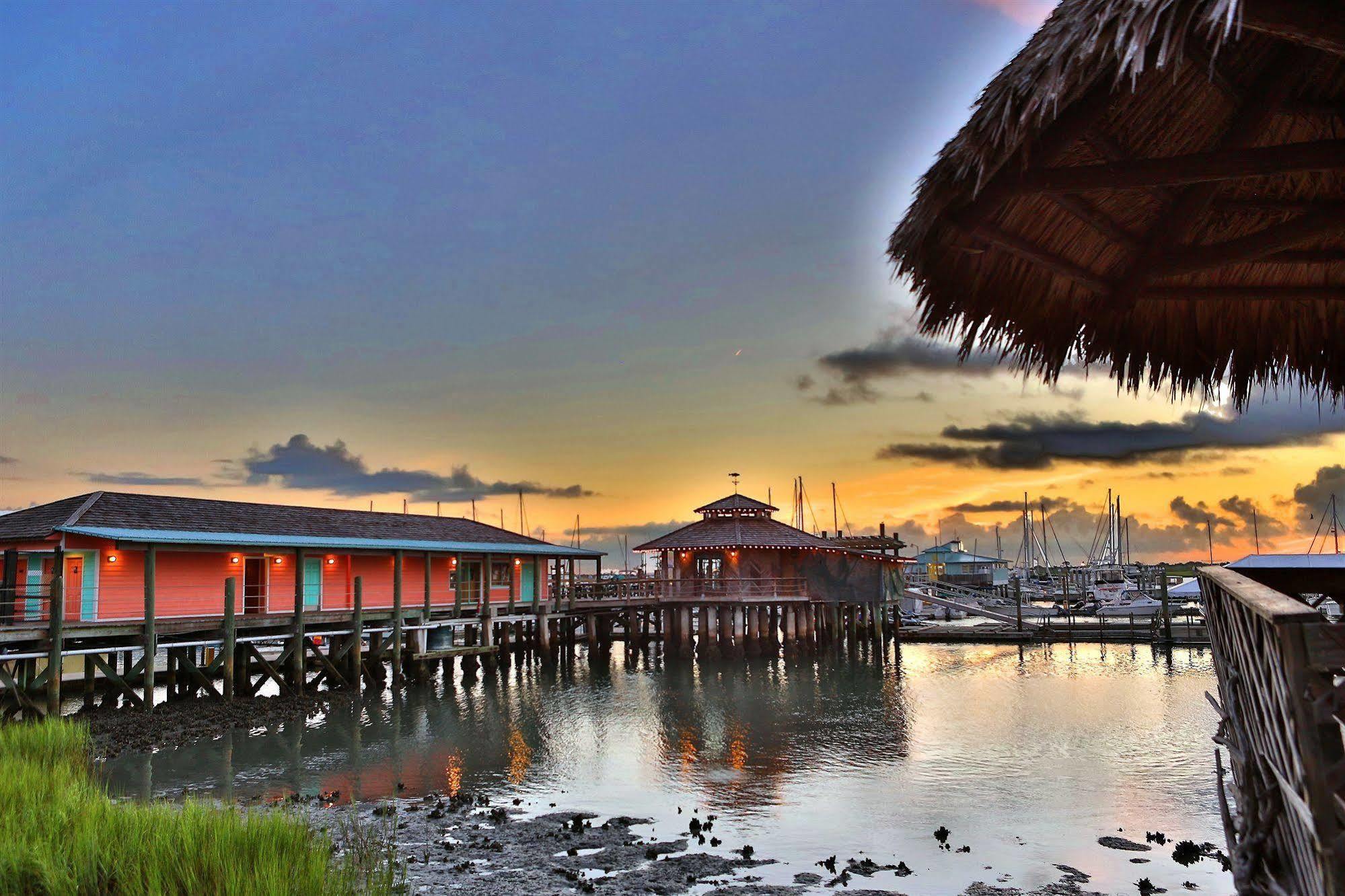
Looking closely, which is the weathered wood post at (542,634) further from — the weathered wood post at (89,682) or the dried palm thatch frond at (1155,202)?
the dried palm thatch frond at (1155,202)

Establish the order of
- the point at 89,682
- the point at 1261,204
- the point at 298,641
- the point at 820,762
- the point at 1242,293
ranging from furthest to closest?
1. the point at 298,641
2. the point at 89,682
3. the point at 820,762
4. the point at 1242,293
5. the point at 1261,204

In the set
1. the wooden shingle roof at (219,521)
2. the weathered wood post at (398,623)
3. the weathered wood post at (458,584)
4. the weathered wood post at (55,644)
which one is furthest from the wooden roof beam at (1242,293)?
the weathered wood post at (458,584)

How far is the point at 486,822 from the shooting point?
13938mm

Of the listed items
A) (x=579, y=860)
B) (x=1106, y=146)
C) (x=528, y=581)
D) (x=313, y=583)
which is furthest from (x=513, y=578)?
(x=1106, y=146)

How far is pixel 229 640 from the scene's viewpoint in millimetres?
22766

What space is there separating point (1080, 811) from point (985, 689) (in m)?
14.8

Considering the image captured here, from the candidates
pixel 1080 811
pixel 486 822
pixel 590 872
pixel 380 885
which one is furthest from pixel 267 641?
pixel 1080 811

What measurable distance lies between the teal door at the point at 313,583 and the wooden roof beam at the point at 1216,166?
1097 inches

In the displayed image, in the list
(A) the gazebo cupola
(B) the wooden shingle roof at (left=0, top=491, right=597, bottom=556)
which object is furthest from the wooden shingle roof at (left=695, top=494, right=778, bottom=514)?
(B) the wooden shingle roof at (left=0, top=491, right=597, bottom=556)

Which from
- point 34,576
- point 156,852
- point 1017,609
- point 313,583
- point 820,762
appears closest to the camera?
point 156,852

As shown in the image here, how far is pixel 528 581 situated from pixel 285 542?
48.5ft

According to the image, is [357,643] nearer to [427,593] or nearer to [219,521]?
[427,593]

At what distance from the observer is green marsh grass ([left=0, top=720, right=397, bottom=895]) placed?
7934 mm

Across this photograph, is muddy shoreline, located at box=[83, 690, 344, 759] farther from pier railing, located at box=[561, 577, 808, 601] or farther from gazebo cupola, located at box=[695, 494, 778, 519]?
gazebo cupola, located at box=[695, 494, 778, 519]
